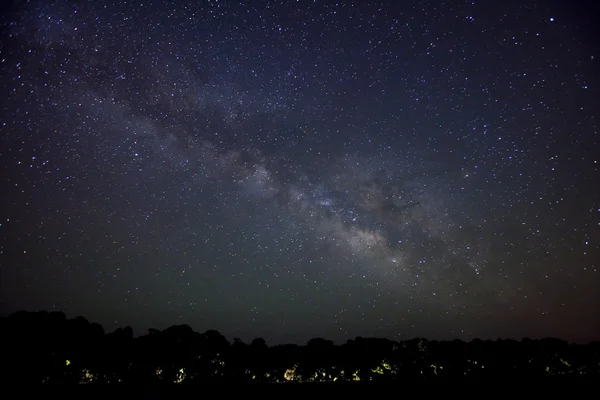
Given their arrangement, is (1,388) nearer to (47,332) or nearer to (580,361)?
(47,332)

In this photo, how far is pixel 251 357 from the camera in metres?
36.8

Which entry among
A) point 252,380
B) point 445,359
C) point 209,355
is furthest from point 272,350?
point 445,359

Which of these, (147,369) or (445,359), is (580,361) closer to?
(445,359)

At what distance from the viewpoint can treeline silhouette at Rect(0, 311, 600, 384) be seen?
2697 cm

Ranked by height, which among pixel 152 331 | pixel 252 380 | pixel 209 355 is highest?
pixel 152 331

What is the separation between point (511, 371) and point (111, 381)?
3796 centimetres

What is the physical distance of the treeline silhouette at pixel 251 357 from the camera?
88.5ft

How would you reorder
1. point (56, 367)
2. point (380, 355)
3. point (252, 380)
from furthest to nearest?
point (380, 355), point (252, 380), point (56, 367)

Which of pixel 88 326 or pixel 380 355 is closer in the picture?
pixel 88 326

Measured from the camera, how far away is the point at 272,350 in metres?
38.0

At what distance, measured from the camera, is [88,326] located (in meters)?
30.5

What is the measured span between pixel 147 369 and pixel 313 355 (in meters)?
16.2

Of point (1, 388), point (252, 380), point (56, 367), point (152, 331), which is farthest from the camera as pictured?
point (252, 380)

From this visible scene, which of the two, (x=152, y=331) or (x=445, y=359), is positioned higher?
(x=152, y=331)
